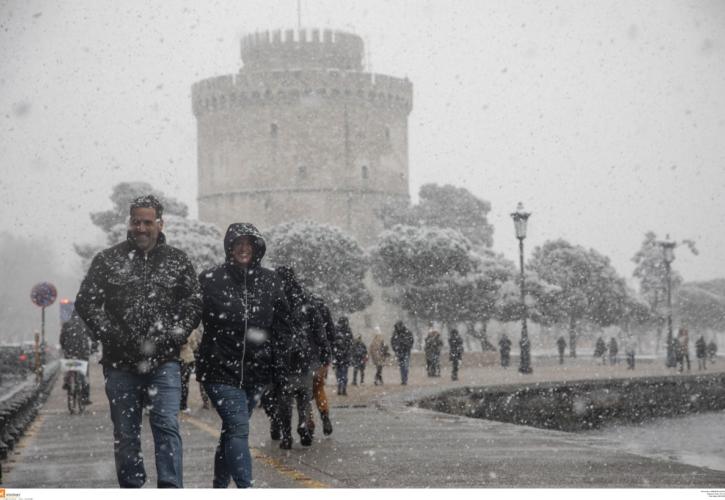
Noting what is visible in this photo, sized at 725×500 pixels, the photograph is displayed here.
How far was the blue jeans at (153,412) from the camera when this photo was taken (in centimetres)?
561

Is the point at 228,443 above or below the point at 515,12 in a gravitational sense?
below

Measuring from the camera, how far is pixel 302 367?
996 centimetres

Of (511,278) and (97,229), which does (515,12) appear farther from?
(97,229)

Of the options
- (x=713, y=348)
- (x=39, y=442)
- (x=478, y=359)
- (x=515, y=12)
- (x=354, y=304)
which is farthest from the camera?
(x=354, y=304)

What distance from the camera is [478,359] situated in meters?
38.5

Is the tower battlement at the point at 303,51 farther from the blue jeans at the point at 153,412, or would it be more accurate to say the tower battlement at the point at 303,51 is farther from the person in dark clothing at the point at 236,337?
the blue jeans at the point at 153,412

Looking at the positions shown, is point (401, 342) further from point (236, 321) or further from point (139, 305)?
point (139, 305)

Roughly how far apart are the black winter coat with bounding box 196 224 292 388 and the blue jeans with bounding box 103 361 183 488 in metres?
0.26

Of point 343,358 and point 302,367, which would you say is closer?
point 302,367

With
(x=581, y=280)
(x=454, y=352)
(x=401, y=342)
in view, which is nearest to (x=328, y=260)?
(x=581, y=280)

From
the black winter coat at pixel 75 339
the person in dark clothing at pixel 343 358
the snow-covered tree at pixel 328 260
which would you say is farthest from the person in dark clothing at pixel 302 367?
the snow-covered tree at pixel 328 260

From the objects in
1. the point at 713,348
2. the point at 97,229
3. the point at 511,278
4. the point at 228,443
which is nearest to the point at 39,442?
the point at 228,443

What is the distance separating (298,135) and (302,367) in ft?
184
